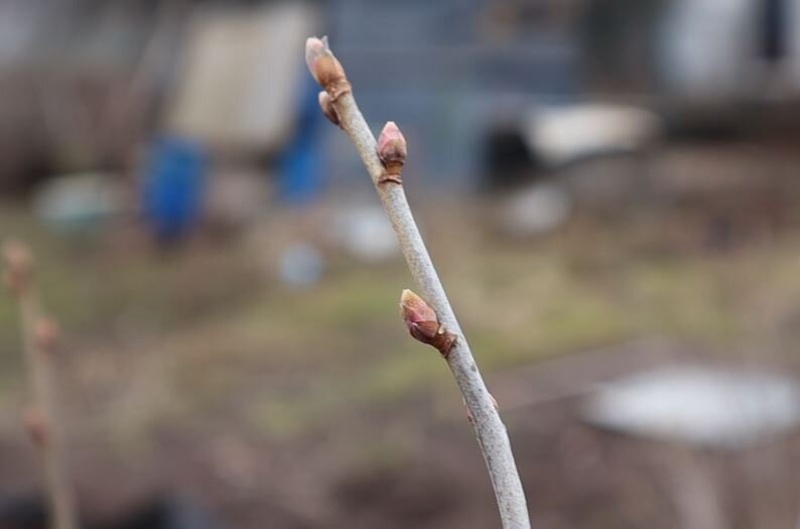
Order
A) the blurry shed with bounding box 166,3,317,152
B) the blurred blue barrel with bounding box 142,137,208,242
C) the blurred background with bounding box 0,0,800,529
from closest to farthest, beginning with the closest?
the blurred background with bounding box 0,0,800,529 < the blurred blue barrel with bounding box 142,137,208,242 < the blurry shed with bounding box 166,3,317,152

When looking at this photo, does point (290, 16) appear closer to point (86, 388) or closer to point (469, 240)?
point (469, 240)

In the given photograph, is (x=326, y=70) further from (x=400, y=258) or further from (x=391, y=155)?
(x=400, y=258)

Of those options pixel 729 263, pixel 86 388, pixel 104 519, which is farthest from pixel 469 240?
pixel 104 519

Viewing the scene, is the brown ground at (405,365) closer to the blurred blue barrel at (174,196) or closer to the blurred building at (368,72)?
the blurred blue barrel at (174,196)

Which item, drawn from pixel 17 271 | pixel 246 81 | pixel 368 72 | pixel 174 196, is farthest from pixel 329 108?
pixel 368 72

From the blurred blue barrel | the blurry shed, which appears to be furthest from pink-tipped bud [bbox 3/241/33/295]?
the blurry shed

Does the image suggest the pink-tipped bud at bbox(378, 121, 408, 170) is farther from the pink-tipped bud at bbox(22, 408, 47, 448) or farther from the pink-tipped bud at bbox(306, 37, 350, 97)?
the pink-tipped bud at bbox(22, 408, 47, 448)

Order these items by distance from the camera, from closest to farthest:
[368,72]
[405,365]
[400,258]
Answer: [405,365]
[400,258]
[368,72]
